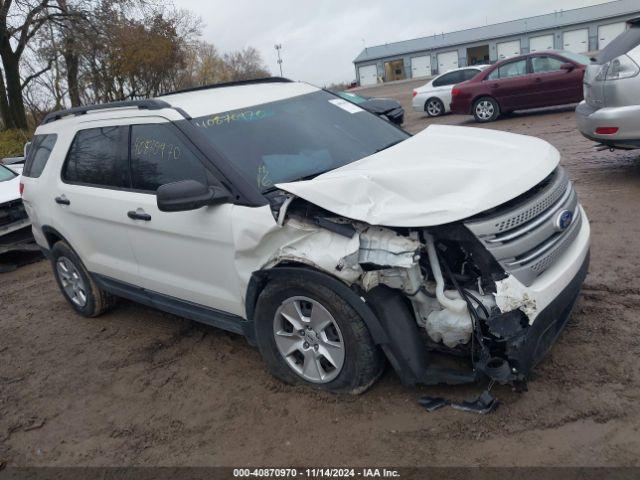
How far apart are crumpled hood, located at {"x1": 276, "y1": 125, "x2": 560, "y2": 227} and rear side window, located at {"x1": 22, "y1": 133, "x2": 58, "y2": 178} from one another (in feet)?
9.87

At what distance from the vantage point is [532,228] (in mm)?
3008

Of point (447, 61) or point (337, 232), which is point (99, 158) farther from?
point (447, 61)

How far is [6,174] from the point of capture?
886cm

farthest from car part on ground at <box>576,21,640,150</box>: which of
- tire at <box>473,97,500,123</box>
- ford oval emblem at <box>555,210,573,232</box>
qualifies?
tire at <box>473,97,500,123</box>

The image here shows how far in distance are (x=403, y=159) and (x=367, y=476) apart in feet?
6.01

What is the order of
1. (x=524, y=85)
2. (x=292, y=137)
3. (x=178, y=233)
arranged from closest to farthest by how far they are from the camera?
(x=178, y=233), (x=292, y=137), (x=524, y=85)

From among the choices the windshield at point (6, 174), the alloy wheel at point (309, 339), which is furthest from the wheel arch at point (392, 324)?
the windshield at point (6, 174)

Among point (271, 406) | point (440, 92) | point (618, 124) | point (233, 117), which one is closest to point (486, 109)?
point (440, 92)

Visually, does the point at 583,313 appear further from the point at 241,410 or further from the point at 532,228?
the point at 241,410

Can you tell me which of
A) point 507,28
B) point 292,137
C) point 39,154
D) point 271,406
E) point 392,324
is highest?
point 507,28

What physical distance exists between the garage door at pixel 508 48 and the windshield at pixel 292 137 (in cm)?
5587

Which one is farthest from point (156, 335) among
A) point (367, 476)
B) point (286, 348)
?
point (367, 476)

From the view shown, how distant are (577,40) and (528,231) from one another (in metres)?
57.9

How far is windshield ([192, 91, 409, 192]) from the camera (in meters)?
3.62
